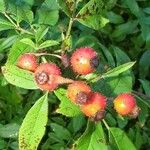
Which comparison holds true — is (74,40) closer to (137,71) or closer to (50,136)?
(50,136)

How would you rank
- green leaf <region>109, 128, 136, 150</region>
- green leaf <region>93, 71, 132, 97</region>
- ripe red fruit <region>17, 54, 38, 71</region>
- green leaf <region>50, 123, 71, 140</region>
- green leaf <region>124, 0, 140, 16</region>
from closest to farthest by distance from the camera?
1. ripe red fruit <region>17, 54, 38, 71</region>
2. green leaf <region>109, 128, 136, 150</region>
3. green leaf <region>93, 71, 132, 97</region>
4. green leaf <region>50, 123, 71, 140</region>
5. green leaf <region>124, 0, 140, 16</region>

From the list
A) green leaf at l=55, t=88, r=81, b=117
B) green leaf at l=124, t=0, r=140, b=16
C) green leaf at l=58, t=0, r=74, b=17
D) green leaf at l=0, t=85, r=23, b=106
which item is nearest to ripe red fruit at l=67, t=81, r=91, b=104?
green leaf at l=55, t=88, r=81, b=117

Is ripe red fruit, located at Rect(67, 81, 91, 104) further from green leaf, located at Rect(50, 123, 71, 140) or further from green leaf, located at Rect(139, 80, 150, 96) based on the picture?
green leaf, located at Rect(139, 80, 150, 96)

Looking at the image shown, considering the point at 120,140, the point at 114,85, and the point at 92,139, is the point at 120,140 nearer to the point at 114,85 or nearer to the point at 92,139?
the point at 92,139

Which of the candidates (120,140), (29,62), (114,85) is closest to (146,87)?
(114,85)

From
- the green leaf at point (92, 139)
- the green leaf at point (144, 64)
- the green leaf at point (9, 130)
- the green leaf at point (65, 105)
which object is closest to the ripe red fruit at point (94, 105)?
the green leaf at point (65, 105)

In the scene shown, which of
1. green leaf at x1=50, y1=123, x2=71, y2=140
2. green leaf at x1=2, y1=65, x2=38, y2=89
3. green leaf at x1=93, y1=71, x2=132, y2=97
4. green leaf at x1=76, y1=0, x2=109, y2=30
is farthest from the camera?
green leaf at x1=50, y1=123, x2=71, y2=140

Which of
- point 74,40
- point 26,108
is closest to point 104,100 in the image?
point 74,40
